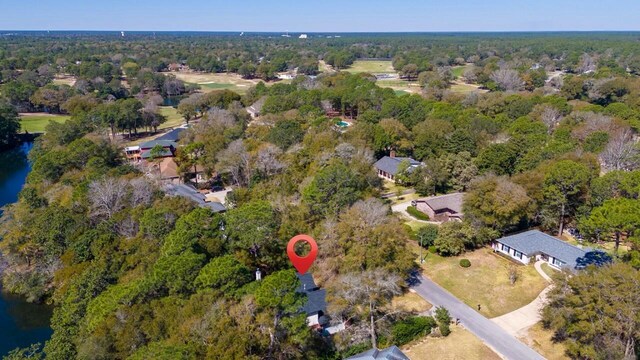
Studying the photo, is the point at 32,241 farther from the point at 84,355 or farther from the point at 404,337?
the point at 404,337

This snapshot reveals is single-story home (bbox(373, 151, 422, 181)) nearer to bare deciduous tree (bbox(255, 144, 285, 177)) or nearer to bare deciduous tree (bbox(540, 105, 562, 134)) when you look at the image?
bare deciduous tree (bbox(255, 144, 285, 177))

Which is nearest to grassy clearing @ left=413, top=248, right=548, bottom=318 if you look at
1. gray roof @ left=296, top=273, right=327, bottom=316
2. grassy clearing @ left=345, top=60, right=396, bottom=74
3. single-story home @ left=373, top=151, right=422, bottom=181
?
gray roof @ left=296, top=273, right=327, bottom=316

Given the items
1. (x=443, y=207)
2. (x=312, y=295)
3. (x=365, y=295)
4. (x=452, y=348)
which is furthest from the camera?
(x=443, y=207)

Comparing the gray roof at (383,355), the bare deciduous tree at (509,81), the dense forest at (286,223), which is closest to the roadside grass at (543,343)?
the dense forest at (286,223)

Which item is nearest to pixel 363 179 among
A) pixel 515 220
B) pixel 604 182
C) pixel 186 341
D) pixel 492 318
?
pixel 515 220

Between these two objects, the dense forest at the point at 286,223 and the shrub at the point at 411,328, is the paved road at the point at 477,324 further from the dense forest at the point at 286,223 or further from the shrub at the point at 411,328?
the shrub at the point at 411,328

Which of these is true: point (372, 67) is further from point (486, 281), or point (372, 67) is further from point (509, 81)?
point (486, 281)

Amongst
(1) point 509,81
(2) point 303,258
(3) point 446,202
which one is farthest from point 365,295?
(1) point 509,81
